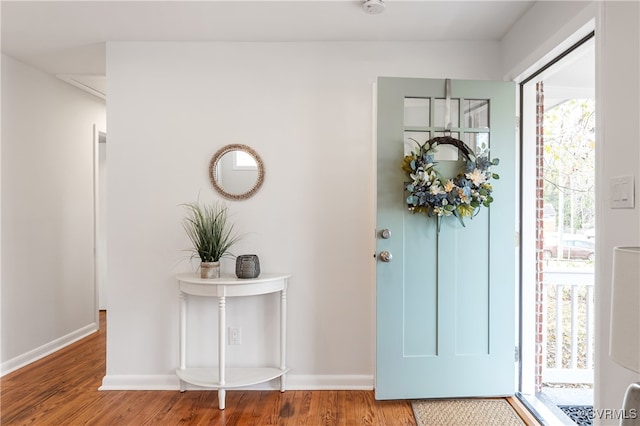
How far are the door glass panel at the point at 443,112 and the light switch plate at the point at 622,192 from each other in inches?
42.3

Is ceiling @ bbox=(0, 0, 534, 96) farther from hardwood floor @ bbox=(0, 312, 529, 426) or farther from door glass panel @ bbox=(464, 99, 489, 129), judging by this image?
hardwood floor @ bbox=(0, 312, 529, 426)

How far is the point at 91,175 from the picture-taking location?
164 inches

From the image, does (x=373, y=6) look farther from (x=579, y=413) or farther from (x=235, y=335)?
(x=579, y=413)

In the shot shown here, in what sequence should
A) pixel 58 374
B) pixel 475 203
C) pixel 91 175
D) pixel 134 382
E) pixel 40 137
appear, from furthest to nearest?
pixel 91 175 → pixel 40 137 → pixel 58 374 → pixel 134 382 → pixel 475 203

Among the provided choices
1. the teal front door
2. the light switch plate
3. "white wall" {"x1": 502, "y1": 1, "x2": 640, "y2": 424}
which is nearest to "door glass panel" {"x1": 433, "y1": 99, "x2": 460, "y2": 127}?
the teal front door

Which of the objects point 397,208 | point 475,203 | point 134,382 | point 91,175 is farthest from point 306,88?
point 91,175

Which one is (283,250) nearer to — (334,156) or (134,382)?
(334,156)

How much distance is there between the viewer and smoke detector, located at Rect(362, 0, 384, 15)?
229cm

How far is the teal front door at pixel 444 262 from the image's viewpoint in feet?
8.41

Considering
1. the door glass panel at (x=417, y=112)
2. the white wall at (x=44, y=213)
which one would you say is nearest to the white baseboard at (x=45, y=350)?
the white wall at (x=44, y=213)

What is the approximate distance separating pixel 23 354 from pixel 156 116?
7.20 ft

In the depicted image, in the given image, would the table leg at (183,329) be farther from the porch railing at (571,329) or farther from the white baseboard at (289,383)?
the porch railing at (571,329)

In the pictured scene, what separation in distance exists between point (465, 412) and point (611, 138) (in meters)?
1.72

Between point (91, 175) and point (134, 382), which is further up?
point (91, 175)
